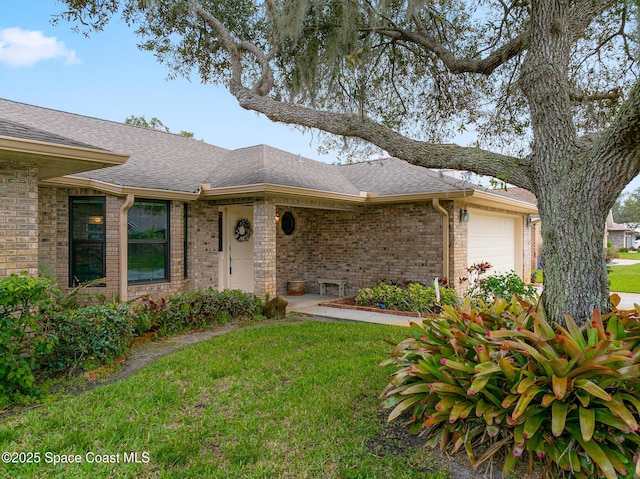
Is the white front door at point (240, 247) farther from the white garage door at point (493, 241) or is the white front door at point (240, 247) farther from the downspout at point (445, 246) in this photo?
the white garage door at point (493, 241)

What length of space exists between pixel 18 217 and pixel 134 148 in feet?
17.6

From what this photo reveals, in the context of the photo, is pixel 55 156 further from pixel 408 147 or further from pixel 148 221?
pixel 408 147

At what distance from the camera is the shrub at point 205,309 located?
6.64m

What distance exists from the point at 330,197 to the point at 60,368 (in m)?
6.04

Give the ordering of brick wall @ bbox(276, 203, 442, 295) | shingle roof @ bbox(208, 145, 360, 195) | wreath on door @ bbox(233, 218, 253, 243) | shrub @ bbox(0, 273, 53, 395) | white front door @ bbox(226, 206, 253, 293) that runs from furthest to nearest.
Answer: wreath on door @ bbox(233, 218, 253, 243) → white front door @ bbox(226, 206, 253, 293) → brick wall @ bbox(276, 203, 442, 295) → shingle roof @ bbox(208, 145, 360, 195) → shrub @ bbox(0, 273, 53, 395)

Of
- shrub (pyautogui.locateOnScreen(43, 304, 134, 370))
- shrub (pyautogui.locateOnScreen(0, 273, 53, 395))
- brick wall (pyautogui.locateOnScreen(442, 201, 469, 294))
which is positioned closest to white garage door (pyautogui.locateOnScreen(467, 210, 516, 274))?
brick wall (pyautogui.locateOnScreen(442, 201, 469, 294))

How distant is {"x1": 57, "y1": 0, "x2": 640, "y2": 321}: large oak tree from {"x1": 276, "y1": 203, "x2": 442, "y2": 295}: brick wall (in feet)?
9.61

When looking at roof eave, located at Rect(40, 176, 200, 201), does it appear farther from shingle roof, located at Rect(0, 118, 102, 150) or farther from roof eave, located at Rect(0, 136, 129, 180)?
shingle roof, located at Rect(0, 118, 102, 150)

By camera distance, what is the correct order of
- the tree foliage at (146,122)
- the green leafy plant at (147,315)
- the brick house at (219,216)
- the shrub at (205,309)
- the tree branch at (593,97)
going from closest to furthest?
the tree branch at (593,97) < the green leafy plant at (147,315) < the shrub at (205,309) < the brick house at (219,216) < the tree foliage at (146,122)

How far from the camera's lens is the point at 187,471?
108 inches

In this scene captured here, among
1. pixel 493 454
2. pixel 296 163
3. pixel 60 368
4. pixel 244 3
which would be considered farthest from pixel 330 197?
pixel 493 454

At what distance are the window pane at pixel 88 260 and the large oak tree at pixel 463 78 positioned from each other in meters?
3.92

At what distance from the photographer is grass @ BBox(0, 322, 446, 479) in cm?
279

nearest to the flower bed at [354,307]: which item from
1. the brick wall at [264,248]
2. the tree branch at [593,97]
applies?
the brick wall at [264,248]
